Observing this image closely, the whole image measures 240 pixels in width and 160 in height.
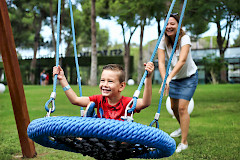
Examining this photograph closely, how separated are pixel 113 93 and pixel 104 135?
1.51ft

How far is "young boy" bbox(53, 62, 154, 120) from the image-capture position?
1525mm

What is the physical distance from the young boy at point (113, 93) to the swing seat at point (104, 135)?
0.85ft

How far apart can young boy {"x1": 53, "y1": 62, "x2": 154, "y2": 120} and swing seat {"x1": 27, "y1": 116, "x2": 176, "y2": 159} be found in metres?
0.26

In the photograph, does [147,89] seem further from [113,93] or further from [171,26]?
[171,26]

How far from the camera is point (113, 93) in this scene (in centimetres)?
156

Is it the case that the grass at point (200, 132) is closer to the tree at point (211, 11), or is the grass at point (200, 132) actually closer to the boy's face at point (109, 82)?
the boy's face at point (109, 82)

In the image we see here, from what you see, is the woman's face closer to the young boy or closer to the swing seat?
the young boy

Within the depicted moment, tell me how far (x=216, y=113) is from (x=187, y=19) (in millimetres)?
2579

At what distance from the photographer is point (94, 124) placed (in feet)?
3.71

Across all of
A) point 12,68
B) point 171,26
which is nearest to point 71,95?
point 12,68

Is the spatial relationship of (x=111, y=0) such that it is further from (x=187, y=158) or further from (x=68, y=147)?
(x=68, y=147)

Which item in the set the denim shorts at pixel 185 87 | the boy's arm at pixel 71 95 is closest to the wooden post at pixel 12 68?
the boy's arm at pixel 71 95

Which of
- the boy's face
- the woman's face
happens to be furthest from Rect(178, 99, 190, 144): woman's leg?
the boy's face

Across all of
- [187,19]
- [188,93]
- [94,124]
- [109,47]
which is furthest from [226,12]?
[109,47]
